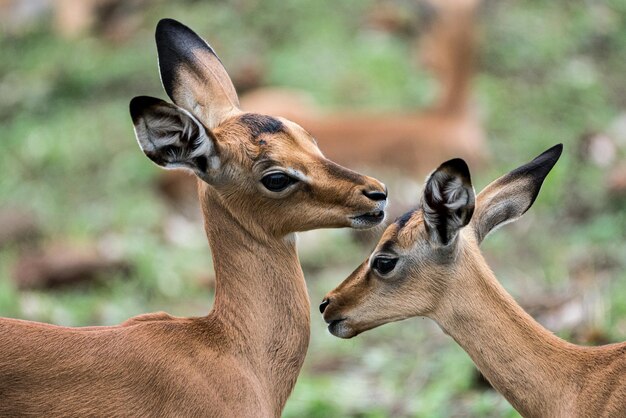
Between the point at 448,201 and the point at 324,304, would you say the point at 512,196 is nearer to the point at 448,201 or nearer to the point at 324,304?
the point at 448,201

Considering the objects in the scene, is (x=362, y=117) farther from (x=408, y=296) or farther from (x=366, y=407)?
(x=408, y=296)

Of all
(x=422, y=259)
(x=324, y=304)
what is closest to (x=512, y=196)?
(x=422, y=259)

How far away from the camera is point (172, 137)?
4852mm

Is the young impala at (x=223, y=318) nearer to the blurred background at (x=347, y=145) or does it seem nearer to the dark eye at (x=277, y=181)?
the dark eye at (x=277, y=181)

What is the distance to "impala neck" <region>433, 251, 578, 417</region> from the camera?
4.98 m

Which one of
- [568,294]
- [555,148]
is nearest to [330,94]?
[568,294]

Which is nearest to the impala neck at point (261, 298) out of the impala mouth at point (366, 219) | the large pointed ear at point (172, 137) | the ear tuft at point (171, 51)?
the large pointed ear at point (172, 137)

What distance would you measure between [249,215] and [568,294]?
2999mm

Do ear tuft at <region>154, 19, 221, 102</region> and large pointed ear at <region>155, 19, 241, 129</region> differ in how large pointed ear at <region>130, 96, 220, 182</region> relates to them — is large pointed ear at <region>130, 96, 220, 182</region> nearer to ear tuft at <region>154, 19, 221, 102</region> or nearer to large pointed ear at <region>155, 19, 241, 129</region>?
large pointed ear at <region>155, 19, 241, 129</region>

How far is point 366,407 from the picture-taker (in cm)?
705

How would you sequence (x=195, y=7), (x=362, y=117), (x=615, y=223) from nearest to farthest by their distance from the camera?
1. (x=615, y=223)
2. (x=362, y=117)
3. (x=195, y=7)

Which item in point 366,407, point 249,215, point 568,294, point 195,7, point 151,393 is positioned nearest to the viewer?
point 151,393

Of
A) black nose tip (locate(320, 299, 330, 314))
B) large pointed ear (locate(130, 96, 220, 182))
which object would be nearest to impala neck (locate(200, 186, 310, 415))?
black nose tip (locate(320, 299, 330, 314))

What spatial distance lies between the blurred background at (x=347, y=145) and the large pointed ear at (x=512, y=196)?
143 centimetres
